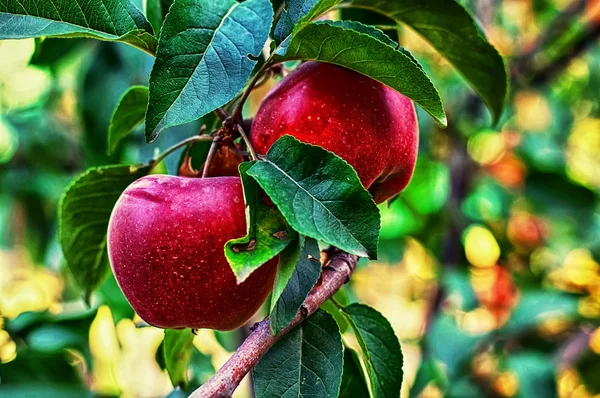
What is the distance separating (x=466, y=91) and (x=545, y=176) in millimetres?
266

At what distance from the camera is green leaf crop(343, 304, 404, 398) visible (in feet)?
1.68

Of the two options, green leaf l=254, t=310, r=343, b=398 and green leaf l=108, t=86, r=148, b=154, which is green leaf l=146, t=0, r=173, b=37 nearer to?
green leaf l=108, t=86, r=148, b=154

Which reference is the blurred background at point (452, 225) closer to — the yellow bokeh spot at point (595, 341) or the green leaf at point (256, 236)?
the yellow bokeh spot at point (595, 341)

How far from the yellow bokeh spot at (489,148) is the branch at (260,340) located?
3.88 ft

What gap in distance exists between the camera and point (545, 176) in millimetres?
1459

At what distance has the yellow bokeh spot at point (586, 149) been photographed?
2.06 metres

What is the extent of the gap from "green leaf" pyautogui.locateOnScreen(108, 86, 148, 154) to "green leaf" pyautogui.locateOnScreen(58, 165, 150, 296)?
1.9 inches

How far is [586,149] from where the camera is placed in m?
2.43

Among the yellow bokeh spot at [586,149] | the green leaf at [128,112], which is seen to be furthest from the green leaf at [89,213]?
the yellow bokeh spot at [586,149]

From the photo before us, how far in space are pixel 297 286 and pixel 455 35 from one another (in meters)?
0.28

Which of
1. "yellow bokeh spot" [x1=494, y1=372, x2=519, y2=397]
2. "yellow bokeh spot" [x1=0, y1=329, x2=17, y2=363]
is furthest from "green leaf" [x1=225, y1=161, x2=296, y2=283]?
"yellow bokeh spot" [x1=494, y1=372, x2=519, y2=397]

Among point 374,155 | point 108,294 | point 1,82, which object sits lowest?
point 1,82

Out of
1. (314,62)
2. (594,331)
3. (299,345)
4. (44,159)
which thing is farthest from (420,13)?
(44,159)

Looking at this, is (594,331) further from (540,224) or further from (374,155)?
(374,155)
